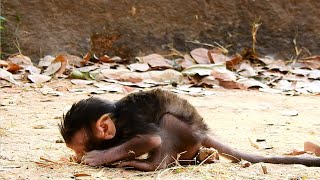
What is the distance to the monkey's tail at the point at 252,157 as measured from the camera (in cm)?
303

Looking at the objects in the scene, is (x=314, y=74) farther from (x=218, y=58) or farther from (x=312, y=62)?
(x=218, y=58)

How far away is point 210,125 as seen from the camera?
4.22 meters

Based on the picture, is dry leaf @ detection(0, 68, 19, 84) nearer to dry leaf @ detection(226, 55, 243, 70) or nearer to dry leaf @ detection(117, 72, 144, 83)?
dry leaf @ detection(117, 72, 144, 83)

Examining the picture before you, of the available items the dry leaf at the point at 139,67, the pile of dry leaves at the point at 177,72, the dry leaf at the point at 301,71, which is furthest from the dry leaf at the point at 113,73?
the dry leaf at the point at 301,71

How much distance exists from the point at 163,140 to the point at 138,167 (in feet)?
0.59

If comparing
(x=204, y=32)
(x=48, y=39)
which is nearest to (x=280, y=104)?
(x=204, y=32)

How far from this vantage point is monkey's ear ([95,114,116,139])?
9.71 feet

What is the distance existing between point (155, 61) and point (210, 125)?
94.0 inches

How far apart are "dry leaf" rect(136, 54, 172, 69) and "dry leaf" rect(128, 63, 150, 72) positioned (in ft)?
0.20

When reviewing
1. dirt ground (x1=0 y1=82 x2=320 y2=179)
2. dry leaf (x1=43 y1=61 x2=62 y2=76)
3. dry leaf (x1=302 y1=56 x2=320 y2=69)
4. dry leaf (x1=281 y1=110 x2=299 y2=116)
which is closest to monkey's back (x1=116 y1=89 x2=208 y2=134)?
dirt ground (x1=0 y1=82 x2=320 y2=179)

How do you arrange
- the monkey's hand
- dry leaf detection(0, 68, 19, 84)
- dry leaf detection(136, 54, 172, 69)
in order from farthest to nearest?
dry leaf detection(136, 54, 172, 69), dry leaf detection(0, 68, 19, 84), the monkey's hand

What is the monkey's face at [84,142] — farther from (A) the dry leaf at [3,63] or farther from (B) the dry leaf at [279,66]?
(B) the dry leaf at [279,66]

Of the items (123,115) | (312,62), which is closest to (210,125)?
(123,115)

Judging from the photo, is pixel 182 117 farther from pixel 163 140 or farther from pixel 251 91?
pixel 251 91
